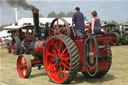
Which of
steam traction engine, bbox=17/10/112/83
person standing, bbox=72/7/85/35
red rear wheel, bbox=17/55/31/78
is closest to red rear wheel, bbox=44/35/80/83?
steam traction engine, bbox=17/10/112/83

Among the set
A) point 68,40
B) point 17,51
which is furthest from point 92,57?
point 17,51

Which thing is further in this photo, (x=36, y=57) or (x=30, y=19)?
(x=30, y=19)

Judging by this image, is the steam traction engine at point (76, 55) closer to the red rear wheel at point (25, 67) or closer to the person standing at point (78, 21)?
the person standing at point (78, 21)

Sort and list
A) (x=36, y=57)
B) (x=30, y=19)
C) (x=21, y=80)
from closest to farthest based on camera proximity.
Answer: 1. (x=21, y=80)
2. (x=36, y=57)
3. (x=30, y=19)

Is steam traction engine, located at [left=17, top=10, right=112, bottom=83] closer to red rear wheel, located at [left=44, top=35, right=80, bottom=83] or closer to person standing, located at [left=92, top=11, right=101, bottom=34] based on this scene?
red rear wheel, located at [left=44, top=35, right=80, bottom=83]

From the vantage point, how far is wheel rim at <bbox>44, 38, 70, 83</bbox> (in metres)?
5.57

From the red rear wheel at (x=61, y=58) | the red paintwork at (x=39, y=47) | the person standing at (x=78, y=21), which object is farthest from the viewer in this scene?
the red paintwork at (x=39, y=47)

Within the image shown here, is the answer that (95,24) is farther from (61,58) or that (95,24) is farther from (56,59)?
(56,59)

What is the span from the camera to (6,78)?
6770 millimetres

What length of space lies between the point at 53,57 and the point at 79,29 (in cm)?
103

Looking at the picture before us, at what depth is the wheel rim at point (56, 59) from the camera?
557 cm

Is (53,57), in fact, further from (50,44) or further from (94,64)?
(94,64)

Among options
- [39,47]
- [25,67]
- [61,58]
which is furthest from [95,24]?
[25,67]

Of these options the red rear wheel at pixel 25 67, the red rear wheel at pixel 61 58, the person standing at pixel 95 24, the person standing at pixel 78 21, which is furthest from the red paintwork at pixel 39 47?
the person standing at pixel 95 24
